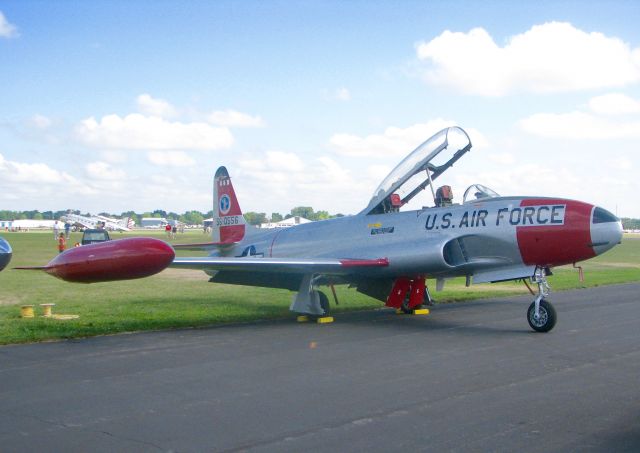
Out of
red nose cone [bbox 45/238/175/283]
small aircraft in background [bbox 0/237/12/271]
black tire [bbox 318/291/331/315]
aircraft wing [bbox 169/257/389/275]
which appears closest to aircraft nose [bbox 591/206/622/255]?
aircraft wing [bbox 169/257/389/275]

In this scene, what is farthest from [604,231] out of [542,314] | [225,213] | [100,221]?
[100,221]

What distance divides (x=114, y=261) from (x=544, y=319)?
277 inches

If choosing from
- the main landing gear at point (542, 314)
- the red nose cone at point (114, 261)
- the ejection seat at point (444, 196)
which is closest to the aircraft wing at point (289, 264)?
the ejection seat at point (444, 196)

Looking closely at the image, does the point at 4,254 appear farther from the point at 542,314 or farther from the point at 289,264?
the point at 542,314

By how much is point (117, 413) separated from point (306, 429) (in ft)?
6.10

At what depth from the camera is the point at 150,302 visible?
16094 millimetres

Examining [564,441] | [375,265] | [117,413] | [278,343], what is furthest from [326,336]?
[564,441]

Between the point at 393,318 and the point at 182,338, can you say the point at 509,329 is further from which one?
the point at 182,338

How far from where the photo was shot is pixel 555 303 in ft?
52.3

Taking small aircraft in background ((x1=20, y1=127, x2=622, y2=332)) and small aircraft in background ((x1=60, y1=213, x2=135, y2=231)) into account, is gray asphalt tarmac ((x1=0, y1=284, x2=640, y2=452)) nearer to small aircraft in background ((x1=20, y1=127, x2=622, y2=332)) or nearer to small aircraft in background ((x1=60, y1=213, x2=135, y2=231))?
small aircraft in background ((x1=20, y1=127, x2=622, y2=332))

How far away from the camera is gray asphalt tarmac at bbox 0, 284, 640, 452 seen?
5.18 meters

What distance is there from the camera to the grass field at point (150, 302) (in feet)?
38.3

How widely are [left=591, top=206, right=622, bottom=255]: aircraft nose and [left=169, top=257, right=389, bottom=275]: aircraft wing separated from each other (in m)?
3.84

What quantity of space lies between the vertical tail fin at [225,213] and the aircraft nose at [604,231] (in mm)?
8988
